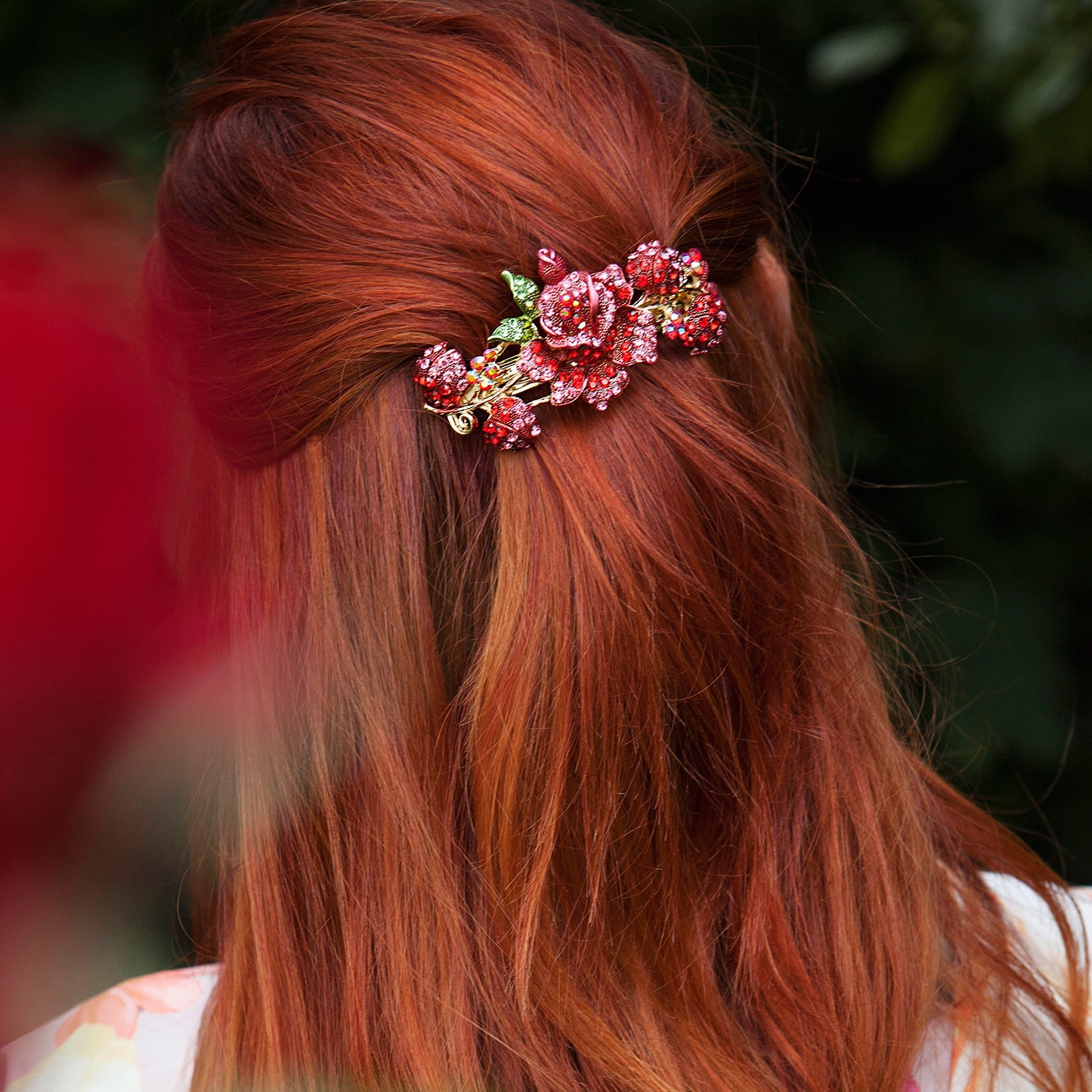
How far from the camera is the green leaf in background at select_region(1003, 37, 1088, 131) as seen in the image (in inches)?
49.9

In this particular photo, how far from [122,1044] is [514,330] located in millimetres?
715

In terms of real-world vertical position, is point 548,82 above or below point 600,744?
above

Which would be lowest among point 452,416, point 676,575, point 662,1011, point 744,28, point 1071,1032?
point 1071,1032

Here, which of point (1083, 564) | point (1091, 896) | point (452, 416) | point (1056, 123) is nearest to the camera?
point (452, 416)

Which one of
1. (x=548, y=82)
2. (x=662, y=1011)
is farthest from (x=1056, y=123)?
(x=662, y=1011)

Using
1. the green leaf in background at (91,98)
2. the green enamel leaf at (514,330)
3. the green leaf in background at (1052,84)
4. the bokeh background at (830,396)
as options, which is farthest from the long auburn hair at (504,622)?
the green leaf in background at (1052,84)

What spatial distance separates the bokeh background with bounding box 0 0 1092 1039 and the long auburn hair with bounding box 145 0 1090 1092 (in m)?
0.13

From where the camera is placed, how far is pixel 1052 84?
50.1 inches

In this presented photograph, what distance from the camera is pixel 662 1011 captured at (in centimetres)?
→ 79

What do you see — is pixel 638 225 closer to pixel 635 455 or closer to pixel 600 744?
pixel 635 455

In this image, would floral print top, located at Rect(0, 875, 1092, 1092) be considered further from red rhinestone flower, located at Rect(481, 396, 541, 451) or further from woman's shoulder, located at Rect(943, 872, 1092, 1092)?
red rhinestone flower, located at Rect(481, 396, 541, 451)

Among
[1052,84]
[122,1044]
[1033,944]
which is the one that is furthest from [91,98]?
[1033,944]

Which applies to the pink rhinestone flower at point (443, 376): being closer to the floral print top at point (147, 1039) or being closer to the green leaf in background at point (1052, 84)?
the floral print top at point (147, 1039)

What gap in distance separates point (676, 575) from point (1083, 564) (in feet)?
4.21
